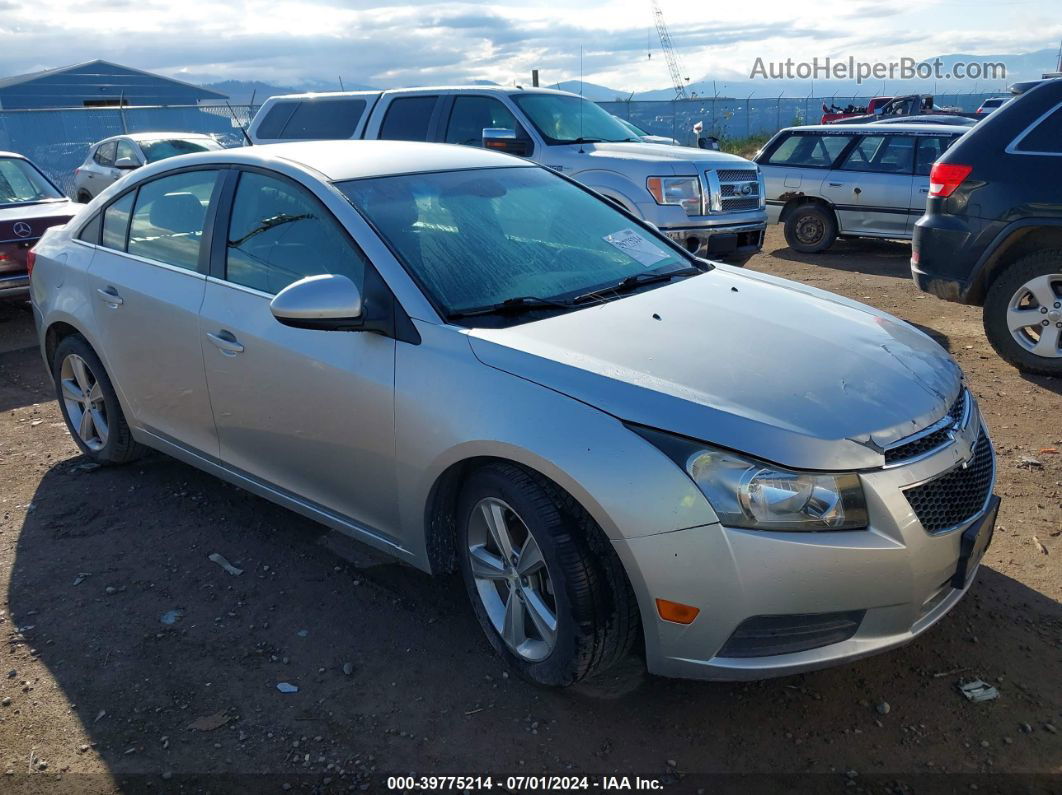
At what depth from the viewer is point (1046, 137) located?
585 centimetres

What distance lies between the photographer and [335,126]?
9.98 m

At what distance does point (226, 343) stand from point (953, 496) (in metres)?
2.73

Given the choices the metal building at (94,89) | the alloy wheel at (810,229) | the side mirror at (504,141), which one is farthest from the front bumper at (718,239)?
the metal building at (94,89)

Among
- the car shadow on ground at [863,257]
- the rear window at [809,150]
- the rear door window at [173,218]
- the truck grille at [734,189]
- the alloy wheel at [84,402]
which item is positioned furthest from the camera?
the rear window at [809,150]

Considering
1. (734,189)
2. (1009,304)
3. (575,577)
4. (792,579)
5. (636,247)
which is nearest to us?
(792,579)

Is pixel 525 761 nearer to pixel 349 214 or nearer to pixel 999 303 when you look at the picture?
pixel 349 214

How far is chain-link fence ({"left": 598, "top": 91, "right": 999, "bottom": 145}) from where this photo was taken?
92.6ft

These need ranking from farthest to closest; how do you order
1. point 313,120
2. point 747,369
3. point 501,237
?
point 313,120 < point 501,237 < point 747,369

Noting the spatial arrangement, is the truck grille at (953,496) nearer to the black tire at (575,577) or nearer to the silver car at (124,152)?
the black tire at (575,577)

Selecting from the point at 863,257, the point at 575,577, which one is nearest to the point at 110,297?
the point at 575,577

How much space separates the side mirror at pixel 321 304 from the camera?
3045mm

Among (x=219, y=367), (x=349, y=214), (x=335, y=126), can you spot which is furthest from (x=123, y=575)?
(x=335, y=126)

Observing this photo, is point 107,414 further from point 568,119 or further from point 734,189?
point 734,189

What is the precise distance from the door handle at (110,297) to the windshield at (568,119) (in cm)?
552
